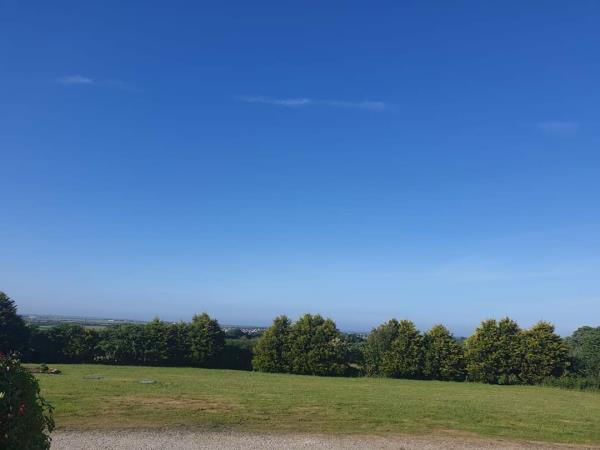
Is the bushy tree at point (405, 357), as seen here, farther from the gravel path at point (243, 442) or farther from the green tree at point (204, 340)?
the gravel path at point (243, 442)

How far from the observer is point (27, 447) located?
6.15 m

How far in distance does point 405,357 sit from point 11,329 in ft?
130

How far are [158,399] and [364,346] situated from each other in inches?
1226

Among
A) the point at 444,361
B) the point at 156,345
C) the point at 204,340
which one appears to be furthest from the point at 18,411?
the point at 156,345

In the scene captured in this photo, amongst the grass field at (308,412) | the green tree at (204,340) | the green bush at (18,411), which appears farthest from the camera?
the green tree at (204,340)

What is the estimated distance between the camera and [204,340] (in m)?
50.9

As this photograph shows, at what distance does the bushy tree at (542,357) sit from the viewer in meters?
43.8

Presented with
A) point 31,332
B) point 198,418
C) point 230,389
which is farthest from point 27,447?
point 31,332

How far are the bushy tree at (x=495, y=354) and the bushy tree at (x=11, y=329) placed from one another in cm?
4406

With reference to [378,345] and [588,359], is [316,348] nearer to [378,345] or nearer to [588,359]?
[378,345]

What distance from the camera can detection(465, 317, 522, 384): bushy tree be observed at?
44.6 metres

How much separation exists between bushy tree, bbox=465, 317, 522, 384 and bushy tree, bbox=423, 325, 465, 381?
81 cm

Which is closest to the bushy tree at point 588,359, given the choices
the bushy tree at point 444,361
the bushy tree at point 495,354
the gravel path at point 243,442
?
the bushy tree at point 495,354

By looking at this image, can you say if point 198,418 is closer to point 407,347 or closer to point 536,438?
point 536,438
